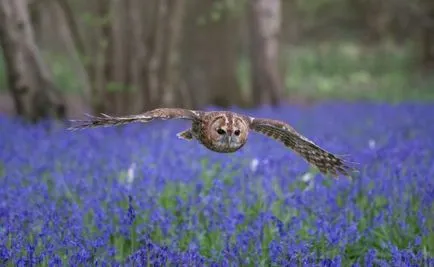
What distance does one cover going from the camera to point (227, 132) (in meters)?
4.80

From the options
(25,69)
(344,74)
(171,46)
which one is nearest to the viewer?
(25,69)

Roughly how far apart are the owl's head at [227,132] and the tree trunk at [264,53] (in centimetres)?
1199

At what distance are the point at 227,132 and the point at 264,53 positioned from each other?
492 inches

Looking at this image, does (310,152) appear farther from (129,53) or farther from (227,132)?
(129,53)

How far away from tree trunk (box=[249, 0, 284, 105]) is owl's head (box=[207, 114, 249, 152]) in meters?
12.0

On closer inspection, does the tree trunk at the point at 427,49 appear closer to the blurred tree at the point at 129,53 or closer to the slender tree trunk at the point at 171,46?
the slender tree trunk at the point at 171,46

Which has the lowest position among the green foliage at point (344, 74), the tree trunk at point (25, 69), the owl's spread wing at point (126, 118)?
the owl's spread wing at point (126, 118)

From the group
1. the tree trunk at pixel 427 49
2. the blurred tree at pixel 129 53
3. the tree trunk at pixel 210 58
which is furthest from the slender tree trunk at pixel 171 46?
the tree trunk at pixel 427 49

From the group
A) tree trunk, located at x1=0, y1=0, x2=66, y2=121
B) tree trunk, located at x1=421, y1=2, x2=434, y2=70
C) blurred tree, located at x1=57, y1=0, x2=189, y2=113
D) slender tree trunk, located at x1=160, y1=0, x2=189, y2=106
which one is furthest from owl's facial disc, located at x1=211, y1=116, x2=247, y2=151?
tree trunk, located at x1=421, y1=2, x2=434, y2=70

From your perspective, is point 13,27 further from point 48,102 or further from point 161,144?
point 161,144

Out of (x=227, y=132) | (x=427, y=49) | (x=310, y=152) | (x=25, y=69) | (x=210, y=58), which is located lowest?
(x=310, y=152)

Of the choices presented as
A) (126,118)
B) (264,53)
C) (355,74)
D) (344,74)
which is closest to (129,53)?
(264,53)

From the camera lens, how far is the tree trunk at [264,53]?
16.8 m

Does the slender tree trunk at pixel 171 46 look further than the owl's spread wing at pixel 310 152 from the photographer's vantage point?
Yes
